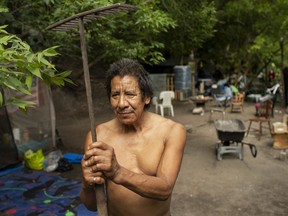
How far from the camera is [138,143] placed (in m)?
2.08

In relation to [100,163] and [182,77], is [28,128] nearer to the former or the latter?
[100,163]

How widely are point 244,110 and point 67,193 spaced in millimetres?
12509

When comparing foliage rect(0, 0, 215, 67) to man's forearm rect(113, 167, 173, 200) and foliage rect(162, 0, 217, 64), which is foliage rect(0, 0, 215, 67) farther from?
man's forearm rect(113, 167, 173, 200)

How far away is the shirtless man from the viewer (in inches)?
75.2

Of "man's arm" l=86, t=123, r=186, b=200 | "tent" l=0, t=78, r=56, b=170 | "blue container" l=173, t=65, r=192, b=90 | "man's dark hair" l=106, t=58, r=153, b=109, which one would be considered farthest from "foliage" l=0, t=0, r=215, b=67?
"blue container" l=173, t=65, r=192, b=90

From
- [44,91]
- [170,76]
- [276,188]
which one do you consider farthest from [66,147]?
[170,76]

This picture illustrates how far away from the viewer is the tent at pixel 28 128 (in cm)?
723

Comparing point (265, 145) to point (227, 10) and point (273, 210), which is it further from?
point (227, 10)

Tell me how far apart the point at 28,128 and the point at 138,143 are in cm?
676

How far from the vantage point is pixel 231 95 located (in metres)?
17.0

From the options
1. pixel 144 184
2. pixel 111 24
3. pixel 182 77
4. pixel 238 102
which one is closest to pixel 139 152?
pixel 144 184

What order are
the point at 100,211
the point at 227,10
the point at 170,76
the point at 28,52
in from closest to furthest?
1. the point at 100,211
2. the point at 28,52
3. the point at 227,10
4. the point at 170,76

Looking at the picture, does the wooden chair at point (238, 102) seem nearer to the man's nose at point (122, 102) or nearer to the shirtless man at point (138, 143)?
the shirtless man at point (138, 143)

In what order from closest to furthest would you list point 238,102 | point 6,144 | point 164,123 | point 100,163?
1. point 100,163
2. point 164,123
3. point 6,144
4. point 238,102
